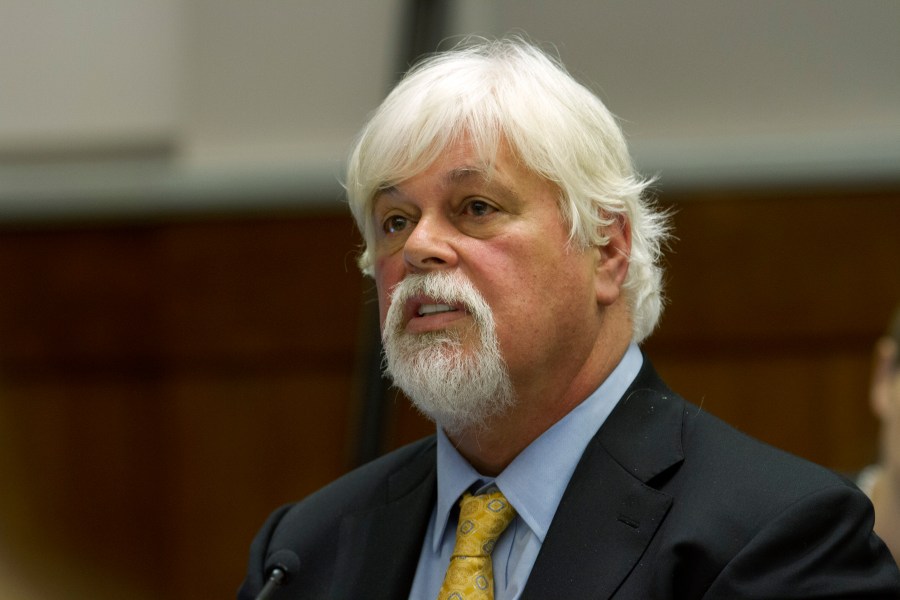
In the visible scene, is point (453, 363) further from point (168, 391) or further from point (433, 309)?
point (168, 391)

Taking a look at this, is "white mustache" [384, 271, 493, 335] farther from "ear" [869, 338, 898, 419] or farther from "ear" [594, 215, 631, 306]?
"ear" [869, 338, 898, 419]

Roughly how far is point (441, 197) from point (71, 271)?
3361 mm

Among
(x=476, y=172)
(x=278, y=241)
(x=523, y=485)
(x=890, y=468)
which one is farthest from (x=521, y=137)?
(x=278, y=241)

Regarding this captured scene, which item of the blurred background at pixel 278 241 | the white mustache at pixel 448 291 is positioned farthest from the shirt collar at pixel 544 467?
the blurred background at pixel 278 241

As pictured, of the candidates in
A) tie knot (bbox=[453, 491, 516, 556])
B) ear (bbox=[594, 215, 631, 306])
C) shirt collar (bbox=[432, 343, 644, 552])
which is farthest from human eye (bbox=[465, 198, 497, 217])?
tie knot (bbox=[453, 491, 516, 556])

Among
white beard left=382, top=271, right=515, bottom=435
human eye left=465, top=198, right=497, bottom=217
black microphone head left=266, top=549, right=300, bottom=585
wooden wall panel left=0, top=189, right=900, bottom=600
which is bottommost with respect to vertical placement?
wooden wall panel left=0, top=189, right=900, bottom=600

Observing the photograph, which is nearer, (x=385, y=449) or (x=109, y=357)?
(x=385, y=449)

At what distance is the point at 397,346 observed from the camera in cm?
224

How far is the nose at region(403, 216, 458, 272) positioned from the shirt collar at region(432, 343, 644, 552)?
1.17 ft

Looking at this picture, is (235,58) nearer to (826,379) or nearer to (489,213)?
(826,379)

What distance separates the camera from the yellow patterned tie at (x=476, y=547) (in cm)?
213

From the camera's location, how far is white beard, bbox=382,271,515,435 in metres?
2.15

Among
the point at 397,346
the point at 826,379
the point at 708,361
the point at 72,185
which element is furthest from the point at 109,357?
the point at 397,346

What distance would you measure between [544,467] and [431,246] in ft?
1.41
